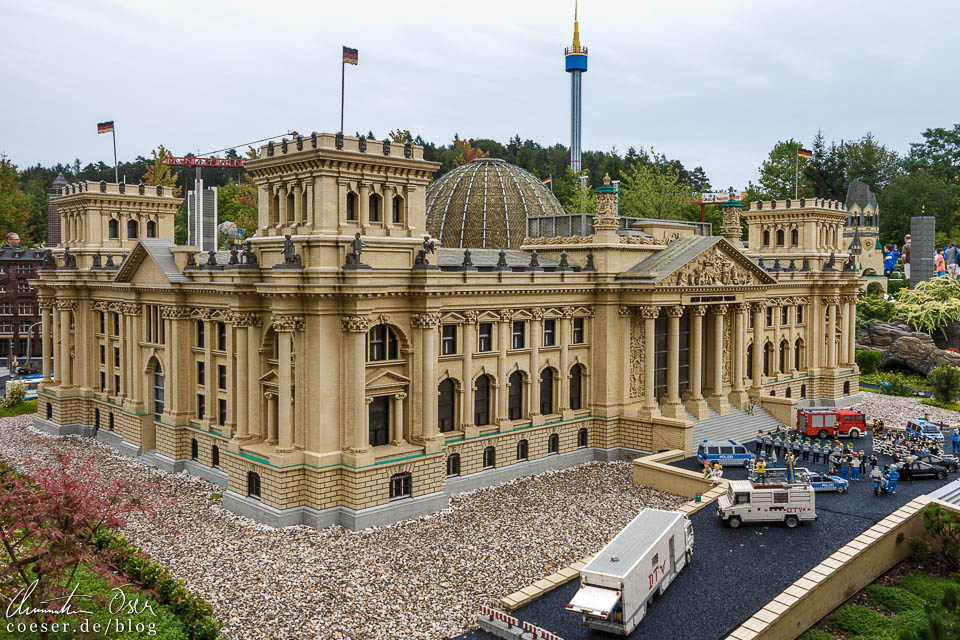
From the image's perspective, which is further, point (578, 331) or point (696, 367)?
point (696, 367)

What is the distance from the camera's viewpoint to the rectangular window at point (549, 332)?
47375 millimetres

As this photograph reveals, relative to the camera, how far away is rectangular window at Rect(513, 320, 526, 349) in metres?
45.7

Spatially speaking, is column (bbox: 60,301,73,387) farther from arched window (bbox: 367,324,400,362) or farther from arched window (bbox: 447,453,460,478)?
arched window (bbox: 447,453,460,478)

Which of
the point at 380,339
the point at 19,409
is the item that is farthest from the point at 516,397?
the point at 19,409

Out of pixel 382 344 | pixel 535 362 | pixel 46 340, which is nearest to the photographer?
pixel 382 344

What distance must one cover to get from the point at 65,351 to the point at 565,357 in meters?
36.6

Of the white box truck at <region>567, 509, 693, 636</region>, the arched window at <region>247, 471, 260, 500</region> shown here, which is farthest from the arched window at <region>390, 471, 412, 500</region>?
the white box truck at <region>567, 509, 693, 636</region>

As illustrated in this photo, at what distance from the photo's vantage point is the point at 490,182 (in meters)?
58.3

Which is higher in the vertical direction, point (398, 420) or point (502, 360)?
point (502, 360)

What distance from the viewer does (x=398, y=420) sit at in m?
39.5

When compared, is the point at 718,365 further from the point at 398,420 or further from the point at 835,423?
the point at 398,420

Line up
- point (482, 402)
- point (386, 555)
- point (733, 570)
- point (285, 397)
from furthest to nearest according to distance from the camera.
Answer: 1. point (482, 402)
2. point (285, 397)
3. point (386, 555)
4. point (733, 570)

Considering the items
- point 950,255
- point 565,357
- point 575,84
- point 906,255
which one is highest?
point 575,84

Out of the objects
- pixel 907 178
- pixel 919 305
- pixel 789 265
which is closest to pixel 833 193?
pixel 907 178
